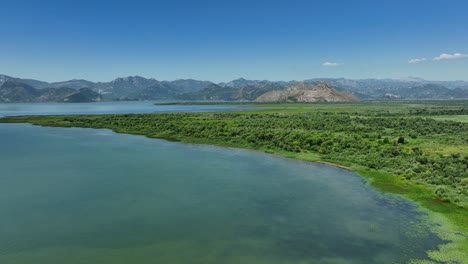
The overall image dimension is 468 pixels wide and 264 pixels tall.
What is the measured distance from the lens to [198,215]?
102ft

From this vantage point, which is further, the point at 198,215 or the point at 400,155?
the point at 400,155

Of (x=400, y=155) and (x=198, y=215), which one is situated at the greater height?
(x=400, y=155)

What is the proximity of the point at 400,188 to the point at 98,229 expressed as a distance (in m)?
34.3

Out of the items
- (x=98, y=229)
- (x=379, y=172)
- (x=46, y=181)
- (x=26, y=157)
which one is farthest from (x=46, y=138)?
(x=379, y=172)

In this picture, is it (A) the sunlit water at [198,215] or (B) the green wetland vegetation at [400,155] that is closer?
(A) the sunlit water at [198,215]

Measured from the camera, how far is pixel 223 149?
67312 mm

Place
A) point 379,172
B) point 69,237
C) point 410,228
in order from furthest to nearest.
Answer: point 379,172
point 410,228
point 69,237

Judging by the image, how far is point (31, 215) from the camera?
3042 cm

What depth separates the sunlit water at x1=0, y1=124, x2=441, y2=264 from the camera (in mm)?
23547

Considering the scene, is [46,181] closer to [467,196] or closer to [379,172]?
[379,172]

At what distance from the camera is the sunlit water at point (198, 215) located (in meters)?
23.5

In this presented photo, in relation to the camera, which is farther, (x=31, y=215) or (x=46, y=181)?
(x=46, y=181)

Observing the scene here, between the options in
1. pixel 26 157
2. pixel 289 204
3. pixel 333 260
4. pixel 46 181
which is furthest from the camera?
pixel 26 157

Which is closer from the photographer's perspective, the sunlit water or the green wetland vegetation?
the sunlit water
